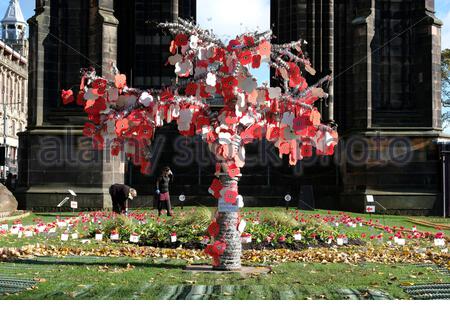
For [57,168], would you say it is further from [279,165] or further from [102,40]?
[279,165]

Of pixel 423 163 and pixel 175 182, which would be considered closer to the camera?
pixel 423 163

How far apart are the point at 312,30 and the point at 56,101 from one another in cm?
1039

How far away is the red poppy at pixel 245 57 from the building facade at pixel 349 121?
1641 centimetres

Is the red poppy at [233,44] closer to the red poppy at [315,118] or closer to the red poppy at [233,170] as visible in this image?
the red poppy at [315,118]

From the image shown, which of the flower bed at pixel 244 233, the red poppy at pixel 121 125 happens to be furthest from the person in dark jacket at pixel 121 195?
the red poppy at pixel 121 125

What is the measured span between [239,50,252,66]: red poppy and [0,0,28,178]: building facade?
7844cm

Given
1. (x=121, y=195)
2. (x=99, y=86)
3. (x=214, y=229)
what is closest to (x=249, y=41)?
(x=99, y=86)

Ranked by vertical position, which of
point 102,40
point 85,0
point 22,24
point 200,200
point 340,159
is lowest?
point 200,200

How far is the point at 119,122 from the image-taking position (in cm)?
745

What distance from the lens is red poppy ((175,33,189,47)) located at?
25.1 feet

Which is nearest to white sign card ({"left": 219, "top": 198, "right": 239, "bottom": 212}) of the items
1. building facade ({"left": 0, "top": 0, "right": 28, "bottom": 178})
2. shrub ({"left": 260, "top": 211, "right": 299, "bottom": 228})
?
shrub ({"left": 260, "top": 211, "right": 299, "bottom": 228})

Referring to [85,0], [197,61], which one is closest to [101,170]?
[85,0]

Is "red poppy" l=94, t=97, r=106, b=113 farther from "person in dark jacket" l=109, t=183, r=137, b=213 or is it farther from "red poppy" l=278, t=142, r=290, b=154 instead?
"person in dark jacket" l=109, t=183, r=137, b=213

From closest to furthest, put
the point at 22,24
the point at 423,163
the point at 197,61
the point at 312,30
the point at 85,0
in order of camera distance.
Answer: the point at 197,61 → the point at 423,163 → the point at 85,0 → the point at 312,30 → the point at 22,24
